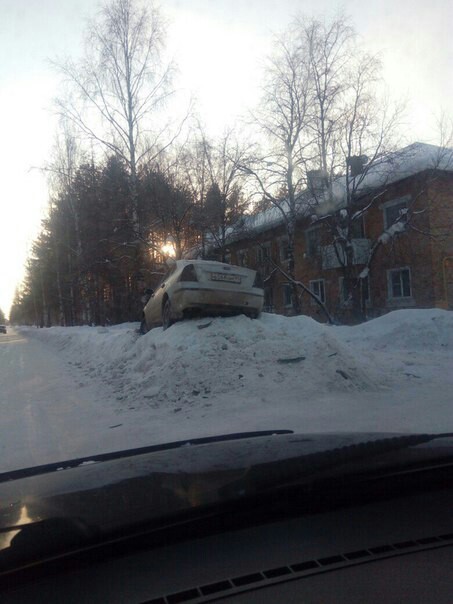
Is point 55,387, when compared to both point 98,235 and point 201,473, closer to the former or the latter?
point 201,473

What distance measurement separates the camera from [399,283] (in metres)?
24.6

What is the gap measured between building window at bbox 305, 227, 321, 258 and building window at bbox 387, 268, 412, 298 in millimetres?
3468

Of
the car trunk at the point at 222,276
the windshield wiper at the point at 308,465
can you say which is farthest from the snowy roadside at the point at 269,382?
the windshield wiper at the point at 308,465

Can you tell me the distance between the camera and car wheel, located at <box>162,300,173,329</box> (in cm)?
1045

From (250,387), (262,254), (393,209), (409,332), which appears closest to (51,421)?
(250,387)

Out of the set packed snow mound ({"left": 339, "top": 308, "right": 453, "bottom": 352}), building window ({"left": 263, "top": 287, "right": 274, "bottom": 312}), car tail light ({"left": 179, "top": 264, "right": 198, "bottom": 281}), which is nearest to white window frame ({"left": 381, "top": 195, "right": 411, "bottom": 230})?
building window ({"left": 263, "top": 287, "right": 274, "bottom": 312})

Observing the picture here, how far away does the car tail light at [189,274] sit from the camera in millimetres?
9695

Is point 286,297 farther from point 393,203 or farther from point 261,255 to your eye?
point 393,203

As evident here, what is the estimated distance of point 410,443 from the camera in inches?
115

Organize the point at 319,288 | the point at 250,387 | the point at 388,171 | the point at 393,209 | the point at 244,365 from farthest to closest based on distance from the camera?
1. the point at 319,288
2. the point at 393,209
3. the point at 388,171
4. the point at 244,365
5. the point at 250,387

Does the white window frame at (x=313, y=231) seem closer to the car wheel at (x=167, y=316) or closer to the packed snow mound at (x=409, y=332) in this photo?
Result: the packed snow mound at (x=409, y=332)

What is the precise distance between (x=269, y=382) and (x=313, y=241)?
19.6 meters

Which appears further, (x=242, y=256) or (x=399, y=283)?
(x=242, y=256)

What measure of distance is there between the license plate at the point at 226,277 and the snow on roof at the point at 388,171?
12613 mm
